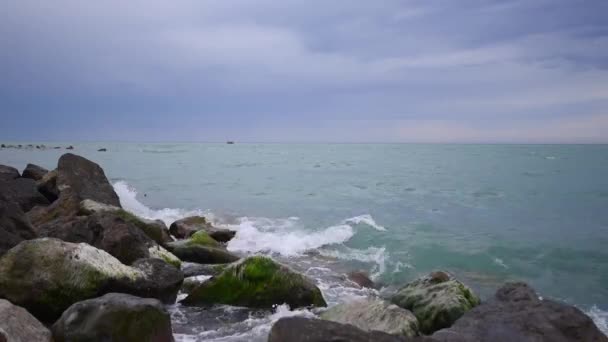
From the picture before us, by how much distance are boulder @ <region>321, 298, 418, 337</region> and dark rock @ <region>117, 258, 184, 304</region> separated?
2718 millimetres

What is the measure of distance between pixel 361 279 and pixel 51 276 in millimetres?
6662

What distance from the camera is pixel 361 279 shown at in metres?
11.5

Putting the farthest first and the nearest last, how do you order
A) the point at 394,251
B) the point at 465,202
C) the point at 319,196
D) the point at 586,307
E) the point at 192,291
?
1. the point at 319,196
2. the point at 465,202
3. the point at 394,251
4. the point at 586,307
5. the point at 192,291

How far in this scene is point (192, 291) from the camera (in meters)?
8.68

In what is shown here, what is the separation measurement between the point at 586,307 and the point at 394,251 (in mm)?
5761

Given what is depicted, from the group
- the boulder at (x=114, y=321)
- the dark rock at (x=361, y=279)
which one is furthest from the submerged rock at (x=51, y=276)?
the dark rock at (x=361, y=279)

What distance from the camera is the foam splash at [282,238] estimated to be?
15.3 meters

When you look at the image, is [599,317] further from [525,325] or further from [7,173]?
[7,173]

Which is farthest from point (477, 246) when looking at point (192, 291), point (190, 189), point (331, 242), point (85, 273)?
point (190, 189)

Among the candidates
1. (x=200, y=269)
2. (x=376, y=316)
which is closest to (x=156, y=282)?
(x=200, y=269)

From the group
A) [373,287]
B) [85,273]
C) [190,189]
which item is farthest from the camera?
[190,189]

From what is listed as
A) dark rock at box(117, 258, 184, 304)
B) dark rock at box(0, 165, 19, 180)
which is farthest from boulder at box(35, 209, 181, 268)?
dark rock at box(0, 165, 19, 180)

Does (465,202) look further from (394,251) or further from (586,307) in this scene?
(586,307)

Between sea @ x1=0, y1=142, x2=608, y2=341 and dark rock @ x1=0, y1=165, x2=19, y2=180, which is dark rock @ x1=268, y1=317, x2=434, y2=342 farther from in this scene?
dark rock @ x1=0, y1=165, x2=19, y2=180
